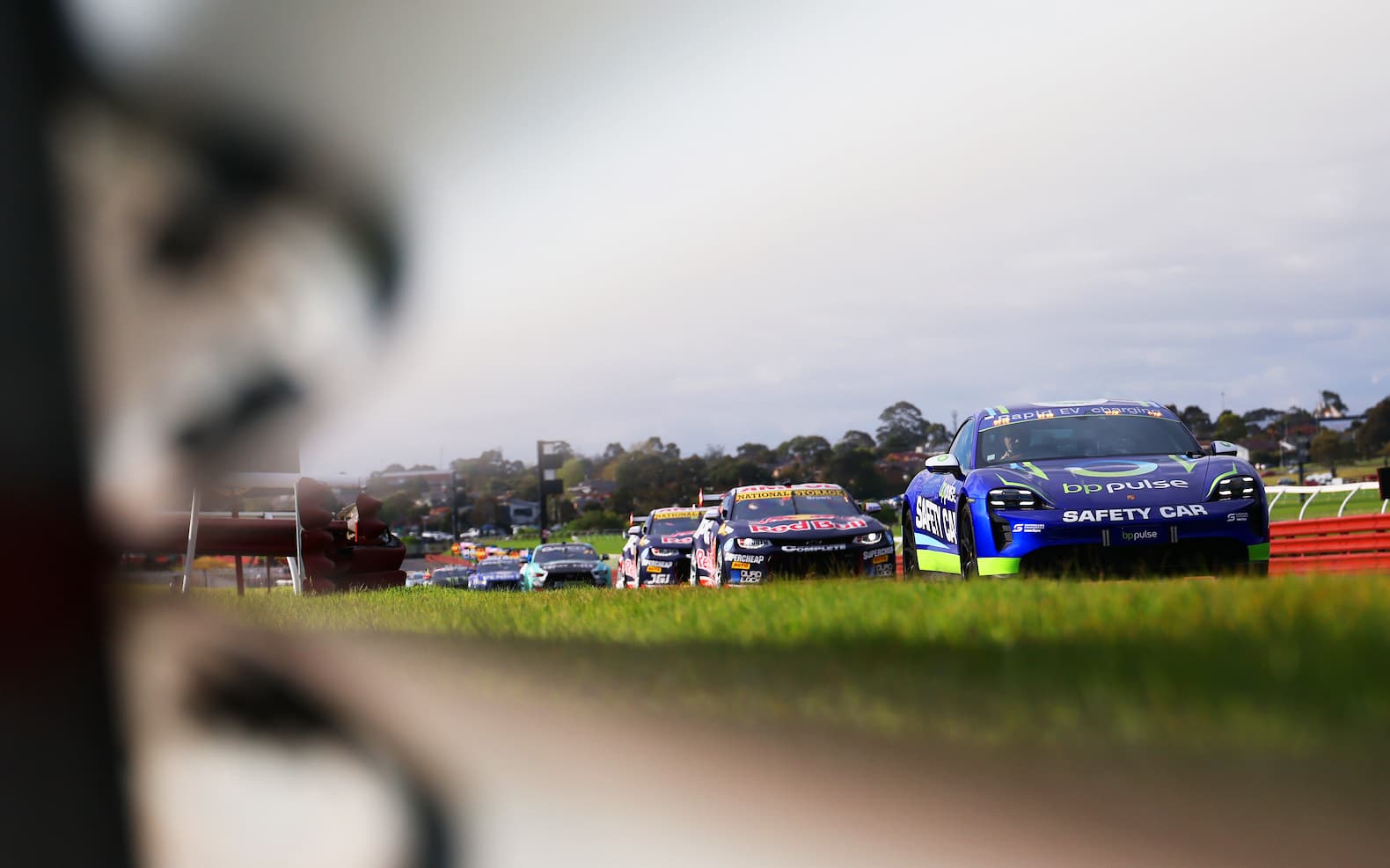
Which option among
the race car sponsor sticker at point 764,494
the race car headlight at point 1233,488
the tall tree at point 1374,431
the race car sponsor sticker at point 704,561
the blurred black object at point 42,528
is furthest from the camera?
the tall tree at point 1374,431

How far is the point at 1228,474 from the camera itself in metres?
9.59

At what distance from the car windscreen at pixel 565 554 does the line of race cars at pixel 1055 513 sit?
11993 mm

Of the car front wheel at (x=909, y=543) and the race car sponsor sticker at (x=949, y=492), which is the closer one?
the race car sponsor sticker at (x=949, y=492)

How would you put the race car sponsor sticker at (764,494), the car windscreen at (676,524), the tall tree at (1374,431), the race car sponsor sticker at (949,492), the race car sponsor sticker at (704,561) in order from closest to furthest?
1. the race car sponsor sticker at (949,492)
2. the race car sponsor sticker at (704,561)
3. the race car sponsor sticker at (764,494)
4. the car windscreen at (676,524)
5. the tall tree at (1374,431)

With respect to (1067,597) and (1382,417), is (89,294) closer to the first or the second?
(1067,597)

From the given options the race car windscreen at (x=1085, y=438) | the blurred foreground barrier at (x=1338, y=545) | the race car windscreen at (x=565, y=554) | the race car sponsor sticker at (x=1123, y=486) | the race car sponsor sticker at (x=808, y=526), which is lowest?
the blurred foreground barrier at (x=1338, y=545)

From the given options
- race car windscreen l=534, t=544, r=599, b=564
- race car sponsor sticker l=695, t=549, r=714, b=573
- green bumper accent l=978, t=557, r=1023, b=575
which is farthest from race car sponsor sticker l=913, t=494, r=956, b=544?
race car windscreen l=534, t=544, r=599, b=564

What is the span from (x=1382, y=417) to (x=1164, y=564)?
137647mm

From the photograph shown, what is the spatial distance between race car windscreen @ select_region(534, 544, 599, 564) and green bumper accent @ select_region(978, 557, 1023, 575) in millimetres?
17103

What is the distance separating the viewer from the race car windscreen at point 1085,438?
10812 millimetres

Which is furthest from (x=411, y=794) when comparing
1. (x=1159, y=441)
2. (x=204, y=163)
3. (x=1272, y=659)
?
(x=1159, y=441)

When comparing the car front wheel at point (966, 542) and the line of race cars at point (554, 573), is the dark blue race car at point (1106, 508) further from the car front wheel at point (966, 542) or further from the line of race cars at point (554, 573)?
the line of race cars at point (554, 573)

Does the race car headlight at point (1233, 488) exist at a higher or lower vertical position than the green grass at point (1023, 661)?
higher

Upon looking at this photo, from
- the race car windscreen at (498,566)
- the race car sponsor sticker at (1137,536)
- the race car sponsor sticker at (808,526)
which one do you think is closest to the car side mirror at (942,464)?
the race car sponsor sticker at (1137,536)
